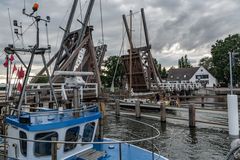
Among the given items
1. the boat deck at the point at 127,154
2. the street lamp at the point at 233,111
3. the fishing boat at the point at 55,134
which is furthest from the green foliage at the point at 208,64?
the fishing boat at the point at 55,134

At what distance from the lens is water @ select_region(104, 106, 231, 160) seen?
10.9m

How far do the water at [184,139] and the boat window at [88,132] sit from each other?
5.32 metres

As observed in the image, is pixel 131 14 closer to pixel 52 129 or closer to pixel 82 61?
pixel 82 61

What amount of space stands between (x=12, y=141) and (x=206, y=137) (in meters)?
11.3

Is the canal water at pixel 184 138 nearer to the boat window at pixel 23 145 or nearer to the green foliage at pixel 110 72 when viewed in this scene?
the boat window at pixel 23 145

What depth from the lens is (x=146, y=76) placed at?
28938 mm

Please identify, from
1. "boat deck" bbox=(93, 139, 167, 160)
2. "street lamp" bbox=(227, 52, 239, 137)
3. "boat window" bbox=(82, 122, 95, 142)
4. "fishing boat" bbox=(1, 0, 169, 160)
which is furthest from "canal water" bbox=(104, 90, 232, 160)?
"fishing boat" bbox=(1, 0, 169, 160)

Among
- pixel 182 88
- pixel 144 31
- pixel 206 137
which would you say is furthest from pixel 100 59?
pixel 182 88

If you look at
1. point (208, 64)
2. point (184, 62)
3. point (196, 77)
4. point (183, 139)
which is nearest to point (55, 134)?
point (183, 139)

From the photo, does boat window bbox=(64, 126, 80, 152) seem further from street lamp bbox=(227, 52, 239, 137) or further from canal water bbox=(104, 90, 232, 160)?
street lamp bbox=(227, 52, 239, 137)

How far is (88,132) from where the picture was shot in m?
6.61

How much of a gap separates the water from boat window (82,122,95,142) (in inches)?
210

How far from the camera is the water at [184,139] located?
1093cm

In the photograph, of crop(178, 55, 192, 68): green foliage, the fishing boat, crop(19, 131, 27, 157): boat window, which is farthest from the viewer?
crop(178, 55, 192, 68): green foliage
